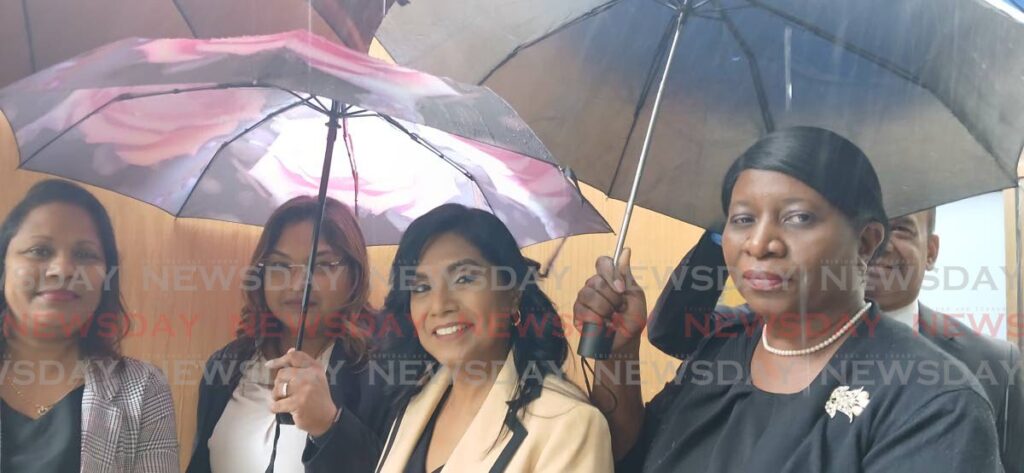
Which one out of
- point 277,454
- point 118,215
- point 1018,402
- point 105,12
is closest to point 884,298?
point 1018,402

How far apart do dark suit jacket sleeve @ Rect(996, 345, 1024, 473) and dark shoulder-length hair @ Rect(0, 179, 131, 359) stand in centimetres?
220

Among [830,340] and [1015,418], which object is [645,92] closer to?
[830,340]

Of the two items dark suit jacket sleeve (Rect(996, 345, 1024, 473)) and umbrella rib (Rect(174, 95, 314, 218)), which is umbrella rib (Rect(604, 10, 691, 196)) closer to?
umbrella rib (Rect(174, 95, 314, 218))

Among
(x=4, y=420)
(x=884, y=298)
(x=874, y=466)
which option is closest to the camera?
(x=874, y=466)

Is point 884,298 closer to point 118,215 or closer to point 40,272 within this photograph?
point 118,215

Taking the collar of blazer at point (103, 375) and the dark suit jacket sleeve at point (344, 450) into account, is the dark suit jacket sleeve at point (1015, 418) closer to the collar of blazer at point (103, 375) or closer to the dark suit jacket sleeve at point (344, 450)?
the dark suit jacket sleeve at point (344, 450)

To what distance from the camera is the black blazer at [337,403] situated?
197cm

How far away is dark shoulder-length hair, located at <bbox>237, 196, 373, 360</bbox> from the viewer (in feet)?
6.48

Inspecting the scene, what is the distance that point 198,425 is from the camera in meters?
2.04

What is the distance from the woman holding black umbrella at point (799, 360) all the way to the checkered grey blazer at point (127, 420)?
106 cm

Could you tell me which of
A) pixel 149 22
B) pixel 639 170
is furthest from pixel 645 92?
pixel 149 22

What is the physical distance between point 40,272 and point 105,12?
0.66m

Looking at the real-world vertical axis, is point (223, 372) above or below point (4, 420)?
above

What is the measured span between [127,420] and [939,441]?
6.02ft
